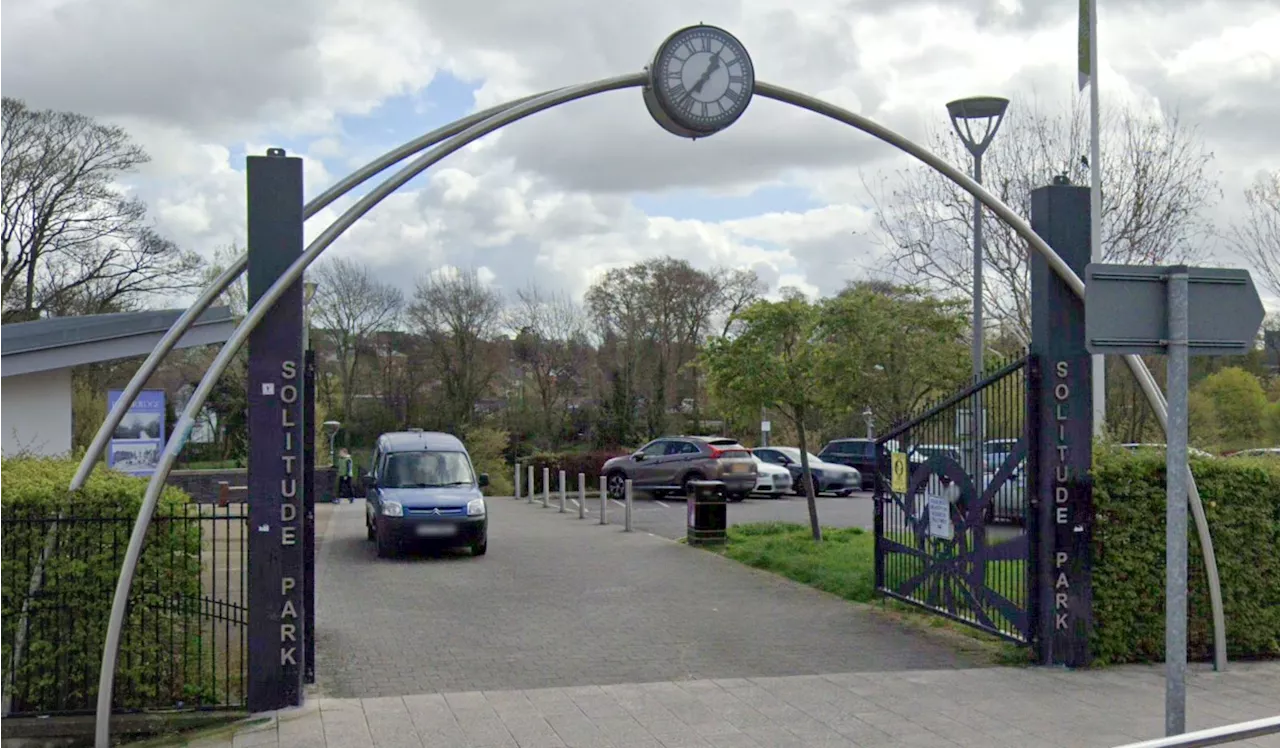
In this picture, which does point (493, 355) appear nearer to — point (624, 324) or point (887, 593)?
point (624, 324)

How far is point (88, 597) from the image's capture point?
25.4 feet

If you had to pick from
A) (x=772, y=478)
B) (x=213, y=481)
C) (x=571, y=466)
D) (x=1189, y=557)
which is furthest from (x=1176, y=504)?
(x=571, y=466)

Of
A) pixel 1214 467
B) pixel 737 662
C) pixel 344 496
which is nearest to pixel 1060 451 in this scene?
pixel 1214 467

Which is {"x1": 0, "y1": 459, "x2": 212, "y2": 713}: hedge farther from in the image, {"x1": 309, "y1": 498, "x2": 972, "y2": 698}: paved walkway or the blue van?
the blue van

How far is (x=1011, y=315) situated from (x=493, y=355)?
3169 centimetres

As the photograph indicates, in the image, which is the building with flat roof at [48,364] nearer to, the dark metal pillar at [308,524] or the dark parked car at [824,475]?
the dark metal pillar at [308,524]

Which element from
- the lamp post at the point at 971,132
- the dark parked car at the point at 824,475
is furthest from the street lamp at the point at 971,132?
the dark parked car at the point at 824,475

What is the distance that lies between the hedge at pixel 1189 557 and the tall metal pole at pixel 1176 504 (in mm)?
3937

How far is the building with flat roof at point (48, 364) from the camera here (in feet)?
53.3

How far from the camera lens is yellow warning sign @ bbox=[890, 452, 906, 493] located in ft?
39.5

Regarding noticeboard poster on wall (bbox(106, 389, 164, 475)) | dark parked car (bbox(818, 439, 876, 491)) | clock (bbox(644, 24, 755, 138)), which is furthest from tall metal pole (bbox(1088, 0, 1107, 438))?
dark parked car (bbox(818, 439, 876, 491))

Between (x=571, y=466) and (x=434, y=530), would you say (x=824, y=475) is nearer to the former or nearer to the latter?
(x=571, y=466)

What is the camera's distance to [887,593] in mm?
12477

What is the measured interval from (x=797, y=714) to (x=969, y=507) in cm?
339
